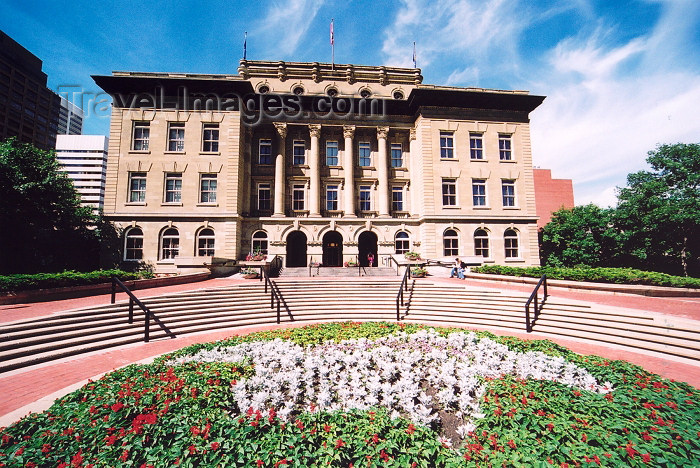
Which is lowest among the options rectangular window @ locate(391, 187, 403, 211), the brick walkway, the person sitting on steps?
the brick walkway

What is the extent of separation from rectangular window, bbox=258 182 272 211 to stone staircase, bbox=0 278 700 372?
1158cm

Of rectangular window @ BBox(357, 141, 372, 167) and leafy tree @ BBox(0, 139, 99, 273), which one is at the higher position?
rectangular window @ BBox(357, 141, 372, 167)

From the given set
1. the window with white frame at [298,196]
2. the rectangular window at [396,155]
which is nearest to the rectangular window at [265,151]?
the window with white frame at [298,196]

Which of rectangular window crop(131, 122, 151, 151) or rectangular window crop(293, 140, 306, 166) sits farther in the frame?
rectangular window crop(293, 140, 306, 166)

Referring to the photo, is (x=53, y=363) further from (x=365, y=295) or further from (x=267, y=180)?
(x=267, y=180)

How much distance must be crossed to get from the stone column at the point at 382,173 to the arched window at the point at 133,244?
1958 cm

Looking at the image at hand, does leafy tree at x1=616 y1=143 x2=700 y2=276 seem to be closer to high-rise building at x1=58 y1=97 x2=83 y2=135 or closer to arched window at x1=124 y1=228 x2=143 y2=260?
arched window at x1=124 y1=228 x2=143 y2=260

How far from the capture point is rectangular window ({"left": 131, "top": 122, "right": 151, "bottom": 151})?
2288 centimetres

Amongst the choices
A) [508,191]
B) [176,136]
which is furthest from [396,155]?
[176,136]

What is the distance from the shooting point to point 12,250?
1848 centimetres

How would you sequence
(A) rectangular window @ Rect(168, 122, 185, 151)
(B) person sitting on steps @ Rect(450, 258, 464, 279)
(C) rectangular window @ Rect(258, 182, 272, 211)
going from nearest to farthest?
1. (B) person sitting on steps @ Rect(450, 258, 464, 279)
2. (A) rectangular window @ Rect(168, 122, 185, 151)
3. (C) rectangular window @ Rect(258, 182, 272, 211)

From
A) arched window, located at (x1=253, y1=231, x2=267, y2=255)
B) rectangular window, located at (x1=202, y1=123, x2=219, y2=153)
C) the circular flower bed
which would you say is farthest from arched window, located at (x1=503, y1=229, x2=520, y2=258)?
rectangular window, located at (x1=202, y1=123, x2=219, y2=153)

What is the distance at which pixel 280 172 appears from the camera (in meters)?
24.8

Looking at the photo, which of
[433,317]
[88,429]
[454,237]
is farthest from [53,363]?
[454,237]
